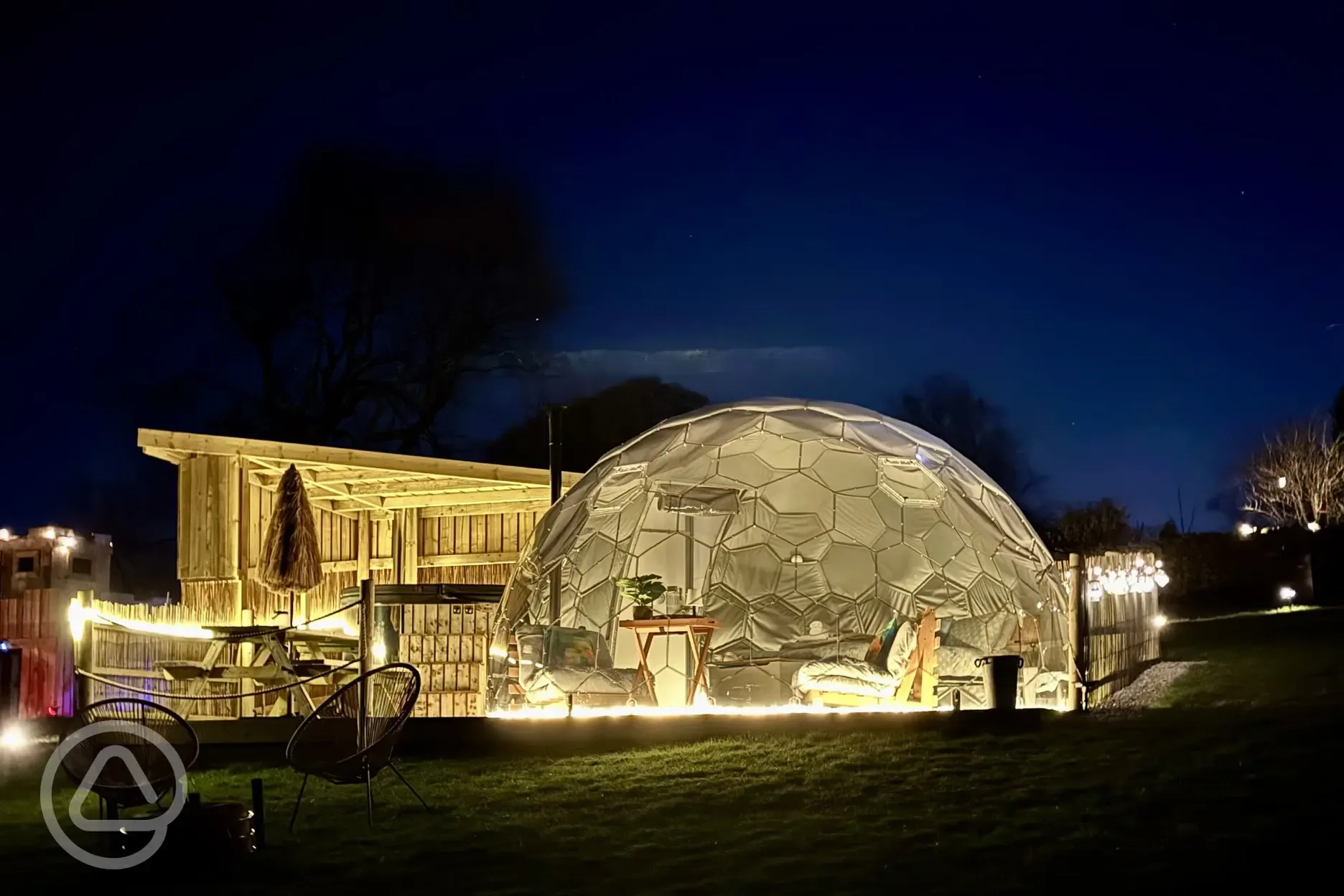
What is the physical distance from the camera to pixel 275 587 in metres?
13.4

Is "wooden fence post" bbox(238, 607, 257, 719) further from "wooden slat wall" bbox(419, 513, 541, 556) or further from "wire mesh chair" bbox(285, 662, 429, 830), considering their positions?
"wire mesh chair" bbox(285, 662, 429, 830)

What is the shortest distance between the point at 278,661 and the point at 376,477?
4.77 meters

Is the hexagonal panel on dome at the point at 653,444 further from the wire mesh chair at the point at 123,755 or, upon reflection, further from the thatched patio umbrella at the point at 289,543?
the wire mesh chair at the point at 123,755

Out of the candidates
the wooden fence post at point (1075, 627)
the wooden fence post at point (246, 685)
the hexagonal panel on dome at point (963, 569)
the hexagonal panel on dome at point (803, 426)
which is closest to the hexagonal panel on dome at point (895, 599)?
the hexagonal panel on dome at point (963, 569)

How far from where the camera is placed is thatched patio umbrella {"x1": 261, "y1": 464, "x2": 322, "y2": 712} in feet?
43.5

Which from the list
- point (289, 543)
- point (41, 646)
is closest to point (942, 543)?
point (289, 543)

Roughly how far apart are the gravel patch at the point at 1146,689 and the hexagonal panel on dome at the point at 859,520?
295cm

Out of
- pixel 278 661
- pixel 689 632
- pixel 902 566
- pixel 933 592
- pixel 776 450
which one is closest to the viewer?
pixel 278 661

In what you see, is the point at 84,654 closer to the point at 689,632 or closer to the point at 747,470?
the point at 689,632

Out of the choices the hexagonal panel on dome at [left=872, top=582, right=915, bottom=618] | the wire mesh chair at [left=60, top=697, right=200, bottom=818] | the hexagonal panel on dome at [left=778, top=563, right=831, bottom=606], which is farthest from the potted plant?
the wire mesh chair at [left=60, top=697, right=200, bottom=818]

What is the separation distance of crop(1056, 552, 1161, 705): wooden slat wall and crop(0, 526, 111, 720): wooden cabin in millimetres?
12039

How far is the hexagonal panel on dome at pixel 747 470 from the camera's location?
48.8 ft

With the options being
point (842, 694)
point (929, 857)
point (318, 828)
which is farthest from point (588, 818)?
point (842, 694)

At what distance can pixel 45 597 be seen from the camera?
19.2m
